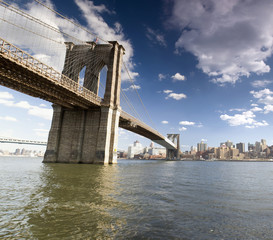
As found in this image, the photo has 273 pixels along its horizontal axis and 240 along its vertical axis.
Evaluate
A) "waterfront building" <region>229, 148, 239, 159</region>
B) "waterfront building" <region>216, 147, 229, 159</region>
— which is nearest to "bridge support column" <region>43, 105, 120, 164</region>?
"waterfront building" <region>216, 147, 229, 159</region>

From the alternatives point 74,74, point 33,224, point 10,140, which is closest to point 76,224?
point 33,224

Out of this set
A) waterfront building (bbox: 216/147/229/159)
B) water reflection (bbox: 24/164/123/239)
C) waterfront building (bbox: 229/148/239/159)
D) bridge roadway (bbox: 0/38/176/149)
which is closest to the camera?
water reflection (bbox: 24/164/123/239)

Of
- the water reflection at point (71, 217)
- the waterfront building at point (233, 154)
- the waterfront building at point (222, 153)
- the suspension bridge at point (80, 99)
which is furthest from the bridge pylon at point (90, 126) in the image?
the waterfront building at point (233, 154)

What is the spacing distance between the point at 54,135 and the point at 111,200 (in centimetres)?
3268

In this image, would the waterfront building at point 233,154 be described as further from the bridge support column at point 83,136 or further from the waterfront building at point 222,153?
the bridge support column at point 83,136

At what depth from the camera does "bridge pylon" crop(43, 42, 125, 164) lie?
33719 millimetres

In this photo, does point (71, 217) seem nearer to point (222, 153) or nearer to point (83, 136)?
point (83, 136)

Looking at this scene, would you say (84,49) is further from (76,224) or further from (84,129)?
(76,224)

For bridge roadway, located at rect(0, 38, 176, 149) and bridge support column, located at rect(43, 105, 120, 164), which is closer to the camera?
bridge roadway, located at rect(0, 38, 176, 149)

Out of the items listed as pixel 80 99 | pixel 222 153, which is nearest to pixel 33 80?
pixel 80 99

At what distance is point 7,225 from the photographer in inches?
158

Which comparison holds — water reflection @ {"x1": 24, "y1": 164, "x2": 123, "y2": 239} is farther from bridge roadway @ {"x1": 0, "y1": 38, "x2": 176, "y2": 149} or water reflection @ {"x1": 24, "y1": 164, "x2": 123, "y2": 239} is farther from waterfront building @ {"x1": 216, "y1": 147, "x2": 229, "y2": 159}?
waterfront building @ {"x1": 216, "y1": 147, "x2": 229, "y2": 159}

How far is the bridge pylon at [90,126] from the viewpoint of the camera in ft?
111

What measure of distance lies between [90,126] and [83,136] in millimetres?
2504
